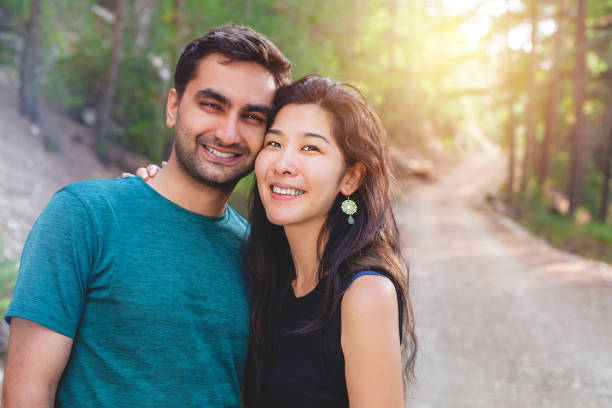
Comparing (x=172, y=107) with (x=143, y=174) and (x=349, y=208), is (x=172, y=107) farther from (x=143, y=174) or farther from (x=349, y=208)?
(x=349, y=208)

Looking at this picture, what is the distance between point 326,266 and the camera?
2.49 metres

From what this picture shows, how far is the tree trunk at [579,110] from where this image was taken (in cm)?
1803

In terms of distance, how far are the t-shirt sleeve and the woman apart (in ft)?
2.79

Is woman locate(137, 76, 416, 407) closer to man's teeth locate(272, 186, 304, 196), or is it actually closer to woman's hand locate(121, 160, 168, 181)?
man's teeth locate(272, 186, 304, 196)

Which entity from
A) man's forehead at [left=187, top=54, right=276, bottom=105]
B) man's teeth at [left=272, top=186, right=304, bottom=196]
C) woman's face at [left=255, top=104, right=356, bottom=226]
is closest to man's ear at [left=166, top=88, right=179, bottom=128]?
man's forehead at [left=187, top=54, right=276, bottom=105]

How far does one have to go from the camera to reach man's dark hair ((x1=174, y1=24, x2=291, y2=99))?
8.61 feet

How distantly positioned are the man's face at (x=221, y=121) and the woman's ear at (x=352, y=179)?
1.64 ft

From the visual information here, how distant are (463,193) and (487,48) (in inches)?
325

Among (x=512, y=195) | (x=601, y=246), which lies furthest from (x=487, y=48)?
(x=601, y=246)

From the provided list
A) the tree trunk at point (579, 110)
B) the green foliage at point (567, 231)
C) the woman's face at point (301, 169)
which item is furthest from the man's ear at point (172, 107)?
the tree trunk at point (579, 110)

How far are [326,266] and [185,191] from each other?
0.80 m

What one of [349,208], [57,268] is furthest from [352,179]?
[57,268]

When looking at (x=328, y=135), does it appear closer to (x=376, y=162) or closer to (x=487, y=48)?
(x=376, y=162)

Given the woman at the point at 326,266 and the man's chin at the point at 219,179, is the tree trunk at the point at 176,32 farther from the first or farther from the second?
the woman at the point at 326,266
